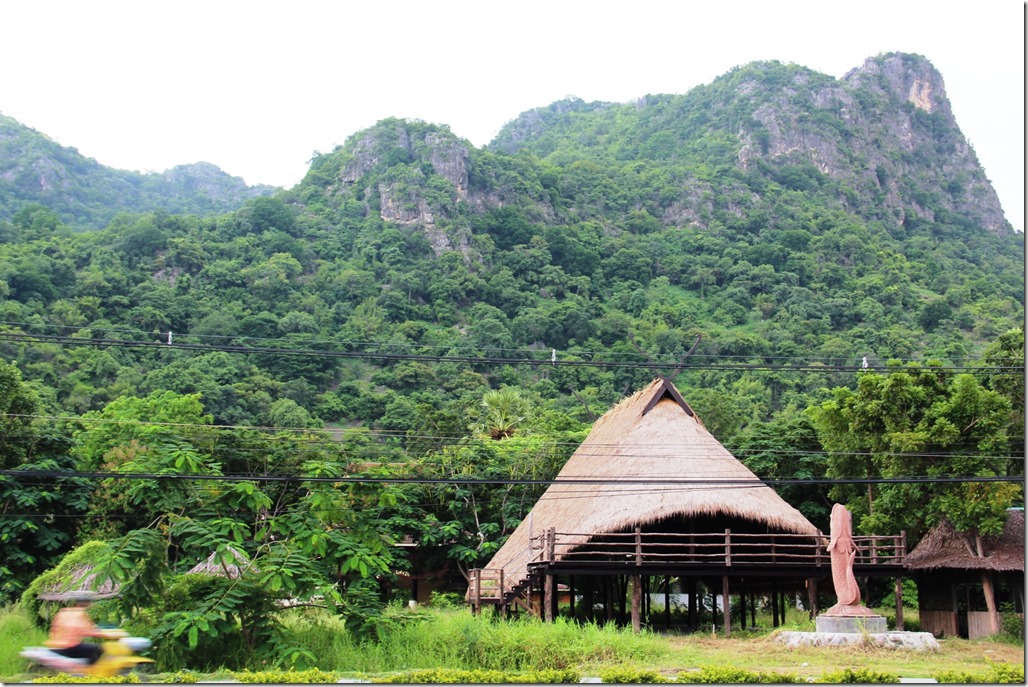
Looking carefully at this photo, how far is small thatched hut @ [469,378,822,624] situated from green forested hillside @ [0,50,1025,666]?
275 centimetres

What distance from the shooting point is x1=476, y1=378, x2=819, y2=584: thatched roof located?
75.4 ft

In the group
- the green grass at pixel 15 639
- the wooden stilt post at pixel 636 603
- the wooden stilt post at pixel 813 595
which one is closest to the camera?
the green grass at pixel 15 639

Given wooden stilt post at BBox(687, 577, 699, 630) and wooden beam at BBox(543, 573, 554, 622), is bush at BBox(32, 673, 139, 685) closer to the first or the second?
wooden beam at BBox(543, 573, 554, 622)

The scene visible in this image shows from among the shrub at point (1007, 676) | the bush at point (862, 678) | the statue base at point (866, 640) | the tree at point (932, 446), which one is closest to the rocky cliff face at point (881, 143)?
the tree at point (932, 446)

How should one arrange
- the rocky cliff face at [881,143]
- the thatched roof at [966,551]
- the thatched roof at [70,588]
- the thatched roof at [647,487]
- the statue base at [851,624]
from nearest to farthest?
the statue base at [851,624]
the thatched roof at [70,588]
the thatched roof at [647,487]
the thatched roof at [966,551]
the rocky cliff face at [881,143]

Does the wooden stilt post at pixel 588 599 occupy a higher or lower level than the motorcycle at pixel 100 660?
lower

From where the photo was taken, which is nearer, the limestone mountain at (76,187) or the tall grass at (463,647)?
the tall grass at (463,647)

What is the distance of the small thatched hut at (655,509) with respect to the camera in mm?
22375

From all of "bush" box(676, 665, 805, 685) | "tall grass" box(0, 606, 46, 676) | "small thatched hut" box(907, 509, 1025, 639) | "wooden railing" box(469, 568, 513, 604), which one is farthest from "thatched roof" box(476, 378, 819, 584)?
"tall grass" box(0, 606, 46, 676)

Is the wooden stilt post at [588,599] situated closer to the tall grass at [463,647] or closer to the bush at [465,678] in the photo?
the tall grass at [463,647]

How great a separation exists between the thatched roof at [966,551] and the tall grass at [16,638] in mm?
19360

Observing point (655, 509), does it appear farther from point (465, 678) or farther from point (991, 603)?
point (465, 678)

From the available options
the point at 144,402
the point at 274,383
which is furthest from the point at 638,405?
the point at 274,383

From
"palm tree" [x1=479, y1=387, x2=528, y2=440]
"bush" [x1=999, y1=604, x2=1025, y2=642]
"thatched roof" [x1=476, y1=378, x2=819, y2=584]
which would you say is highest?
"palm tree" [x1=479, y1=387, x2=528, y2=440]
